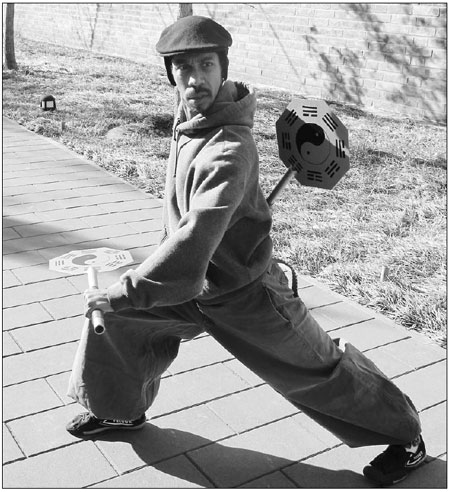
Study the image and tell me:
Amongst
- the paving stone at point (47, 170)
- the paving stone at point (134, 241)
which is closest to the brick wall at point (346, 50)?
the paving stone at point (47, 170)

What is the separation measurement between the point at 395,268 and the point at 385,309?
0.56 meters

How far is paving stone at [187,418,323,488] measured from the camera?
9.24 ft

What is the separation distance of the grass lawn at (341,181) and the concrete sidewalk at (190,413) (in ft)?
1.12

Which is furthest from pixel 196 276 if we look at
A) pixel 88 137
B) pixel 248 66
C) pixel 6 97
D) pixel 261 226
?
pixel 248 66

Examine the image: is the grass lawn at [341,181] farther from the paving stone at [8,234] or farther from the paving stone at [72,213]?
the paving stone at [8,234]

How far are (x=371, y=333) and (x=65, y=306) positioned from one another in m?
1.76

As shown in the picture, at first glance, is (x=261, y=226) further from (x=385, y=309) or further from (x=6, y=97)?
(x=6, y=97)

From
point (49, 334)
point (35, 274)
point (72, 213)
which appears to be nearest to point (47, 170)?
point (72, 213)

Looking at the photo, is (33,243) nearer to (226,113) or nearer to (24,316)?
(24,316)

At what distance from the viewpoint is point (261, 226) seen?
251 centimetres

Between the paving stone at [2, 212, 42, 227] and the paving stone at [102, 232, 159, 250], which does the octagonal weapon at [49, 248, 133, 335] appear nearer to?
the paving stone at [102, 232, 159, 250]

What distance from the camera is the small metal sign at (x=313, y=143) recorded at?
2.55m

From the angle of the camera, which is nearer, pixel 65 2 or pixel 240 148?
pixel 240 148

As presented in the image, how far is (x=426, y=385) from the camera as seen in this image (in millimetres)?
3424
